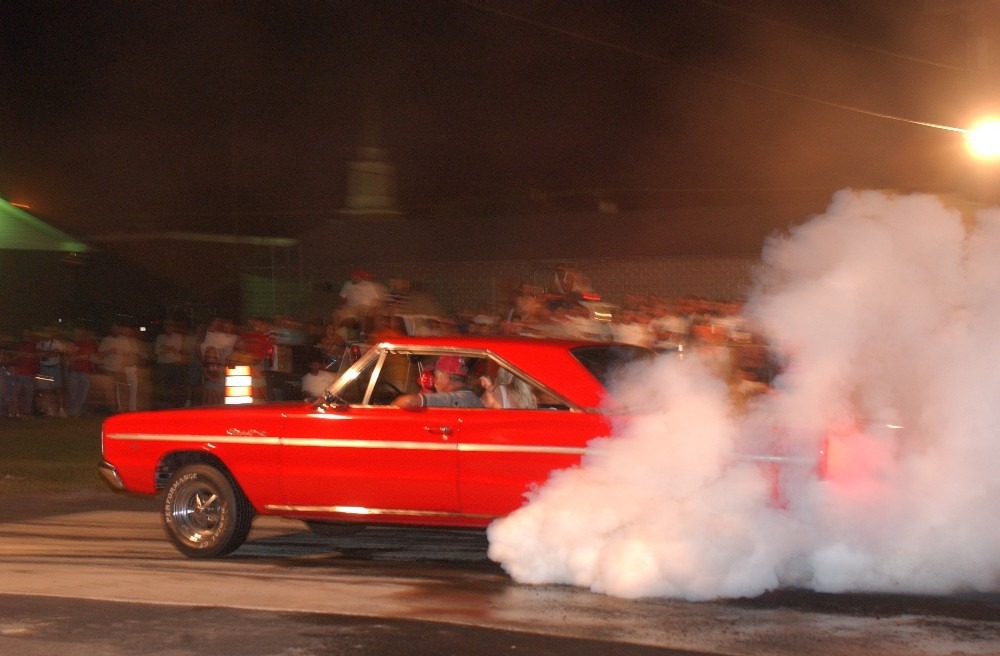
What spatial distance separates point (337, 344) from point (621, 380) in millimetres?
7478

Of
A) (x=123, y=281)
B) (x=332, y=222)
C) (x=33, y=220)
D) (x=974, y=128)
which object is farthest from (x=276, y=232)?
(x=974, y=128)

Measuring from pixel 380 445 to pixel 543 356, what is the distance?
1.19 metres

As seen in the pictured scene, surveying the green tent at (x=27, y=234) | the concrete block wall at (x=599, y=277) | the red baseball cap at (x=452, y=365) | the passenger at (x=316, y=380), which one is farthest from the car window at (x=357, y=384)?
the green tent at (x=27, y=234)

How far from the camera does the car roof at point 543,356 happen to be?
7609 millimetres

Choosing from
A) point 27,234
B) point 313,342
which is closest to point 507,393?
point 313,342

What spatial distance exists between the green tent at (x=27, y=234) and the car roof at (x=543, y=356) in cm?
1924

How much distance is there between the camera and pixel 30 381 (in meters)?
20.5

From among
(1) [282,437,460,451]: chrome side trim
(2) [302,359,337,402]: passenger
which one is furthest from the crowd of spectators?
(1) [282,437,460,451]: chrome side trim

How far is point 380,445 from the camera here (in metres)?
7.91

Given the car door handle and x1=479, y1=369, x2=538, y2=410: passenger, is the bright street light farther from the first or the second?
the car door handle

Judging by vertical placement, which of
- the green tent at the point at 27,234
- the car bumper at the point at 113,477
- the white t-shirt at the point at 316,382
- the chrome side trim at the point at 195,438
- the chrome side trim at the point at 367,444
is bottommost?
the car bumper at the point at 113,477

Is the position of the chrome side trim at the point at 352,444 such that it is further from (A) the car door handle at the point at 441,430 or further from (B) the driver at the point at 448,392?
(B) the driver at the point at 448,392

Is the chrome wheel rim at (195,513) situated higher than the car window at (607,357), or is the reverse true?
the car window at (607,357)

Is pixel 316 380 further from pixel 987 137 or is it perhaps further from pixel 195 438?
Answer: pixel 987 137
